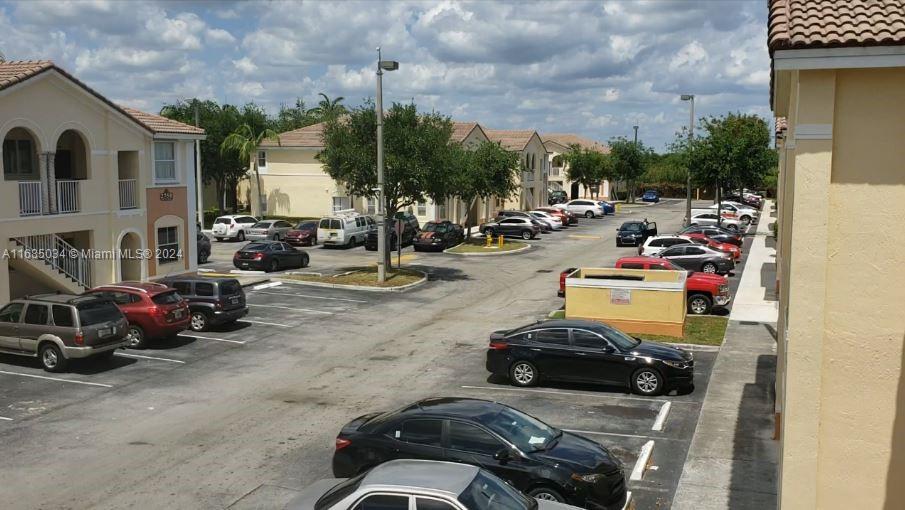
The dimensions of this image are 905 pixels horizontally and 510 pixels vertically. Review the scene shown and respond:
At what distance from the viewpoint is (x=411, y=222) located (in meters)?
48.8

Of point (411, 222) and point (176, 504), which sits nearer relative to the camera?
point (176, 504)

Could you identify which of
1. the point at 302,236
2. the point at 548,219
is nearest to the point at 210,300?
the point at 302,236

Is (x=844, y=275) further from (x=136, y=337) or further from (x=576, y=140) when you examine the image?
(x=576, y=140)

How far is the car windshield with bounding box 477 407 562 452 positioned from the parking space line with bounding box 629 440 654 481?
1673 mm

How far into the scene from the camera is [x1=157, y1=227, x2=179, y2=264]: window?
99.9ft

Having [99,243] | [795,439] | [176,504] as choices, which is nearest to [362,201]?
[99,243]

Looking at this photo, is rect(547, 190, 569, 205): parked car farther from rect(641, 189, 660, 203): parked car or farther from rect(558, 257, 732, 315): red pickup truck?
rect(558, 257, 732, 315): red pickup truck

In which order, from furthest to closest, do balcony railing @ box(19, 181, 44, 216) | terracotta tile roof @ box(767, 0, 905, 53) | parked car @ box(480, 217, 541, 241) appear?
parked car @ box(480, 217, 541, 241)
balcony railing @ box(19, 181, 44, 216)
terracotta tile roof @ box(767, 0, 905, 53)

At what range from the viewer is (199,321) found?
80.3 ft

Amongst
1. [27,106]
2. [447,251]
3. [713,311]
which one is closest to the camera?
[27,106]

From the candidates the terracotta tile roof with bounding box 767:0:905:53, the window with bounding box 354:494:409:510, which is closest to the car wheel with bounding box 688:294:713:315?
the terracotta tile roof with bounding box 767:0:905:53

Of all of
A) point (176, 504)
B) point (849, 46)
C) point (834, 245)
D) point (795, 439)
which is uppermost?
point (849, 46)

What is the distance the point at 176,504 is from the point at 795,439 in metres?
8.26

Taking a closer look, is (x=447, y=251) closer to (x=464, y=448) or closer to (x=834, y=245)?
(x=464, y=448)
